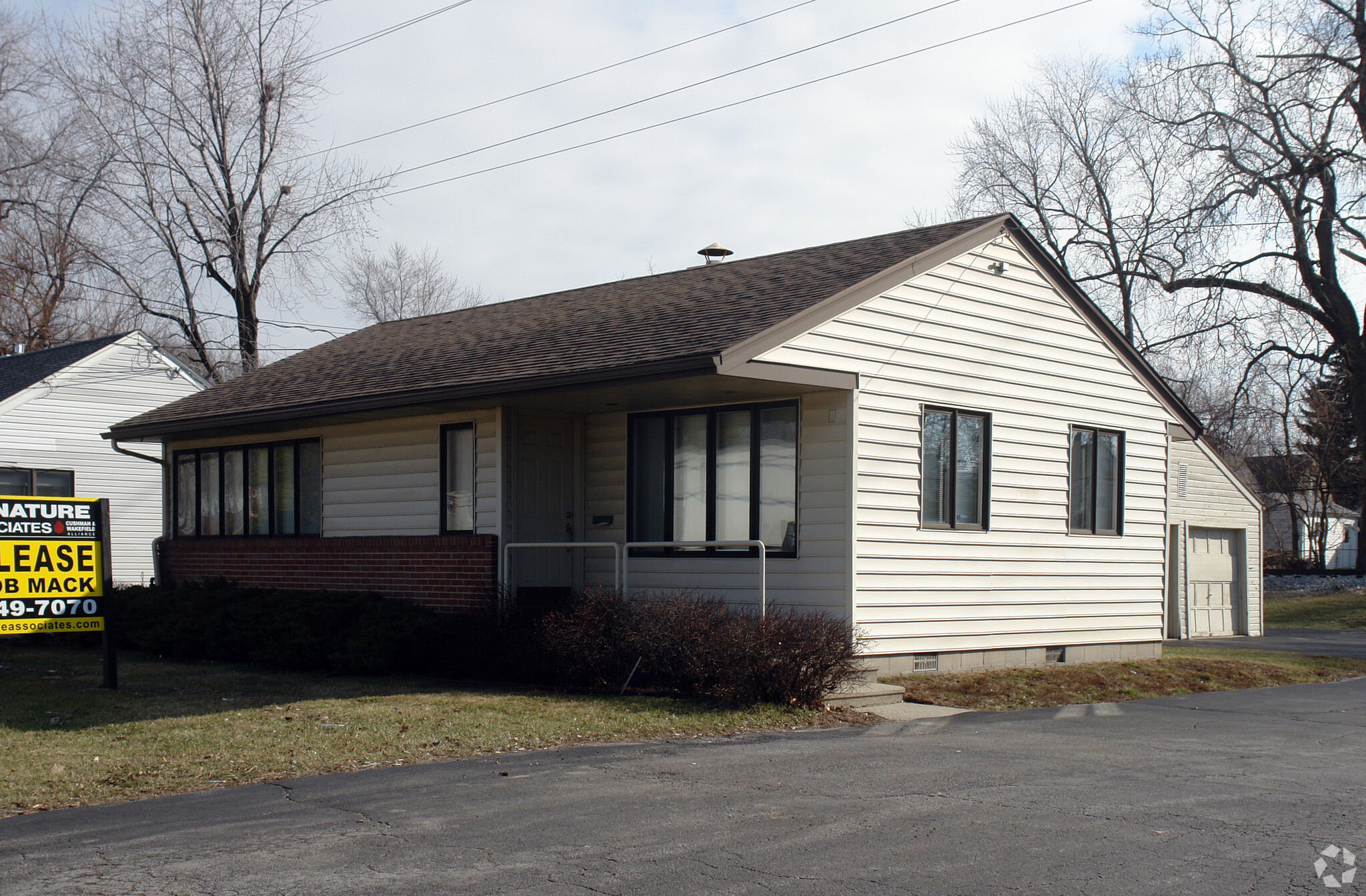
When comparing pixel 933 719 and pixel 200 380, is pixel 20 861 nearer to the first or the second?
pixel 933 719

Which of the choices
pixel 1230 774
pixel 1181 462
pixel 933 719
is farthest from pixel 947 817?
pixel 1181 462

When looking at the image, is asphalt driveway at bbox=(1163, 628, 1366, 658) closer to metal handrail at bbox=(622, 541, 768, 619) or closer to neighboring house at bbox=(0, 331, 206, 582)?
metal handrail at bbox=(622, 541, 768, 619)

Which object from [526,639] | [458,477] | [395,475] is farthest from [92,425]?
[526,639]

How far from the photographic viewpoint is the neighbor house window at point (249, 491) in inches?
702

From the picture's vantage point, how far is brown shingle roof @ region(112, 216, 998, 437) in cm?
1309

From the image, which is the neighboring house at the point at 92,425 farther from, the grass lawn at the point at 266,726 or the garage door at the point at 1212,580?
the garage door at the point at 1212,580

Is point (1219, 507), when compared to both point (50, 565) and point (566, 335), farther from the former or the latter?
point (50, 565)

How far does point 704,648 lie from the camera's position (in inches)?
440

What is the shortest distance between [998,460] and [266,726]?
8845 millimetres

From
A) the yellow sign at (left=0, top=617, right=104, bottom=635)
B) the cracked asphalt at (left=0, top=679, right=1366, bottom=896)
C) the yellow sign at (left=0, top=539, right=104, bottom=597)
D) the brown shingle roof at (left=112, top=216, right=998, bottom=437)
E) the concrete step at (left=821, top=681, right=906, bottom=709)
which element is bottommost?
the concrete step at (left=821, top=681, right=906, bottom=709)

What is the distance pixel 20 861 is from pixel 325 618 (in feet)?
28.5

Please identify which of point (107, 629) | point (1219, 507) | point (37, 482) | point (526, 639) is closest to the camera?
point (107, 629)

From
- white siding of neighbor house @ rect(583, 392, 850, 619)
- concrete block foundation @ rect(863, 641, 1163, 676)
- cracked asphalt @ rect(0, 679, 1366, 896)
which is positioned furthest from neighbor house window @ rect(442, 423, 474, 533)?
cracked asphalt @ rect(0, 679, 1366, 896)

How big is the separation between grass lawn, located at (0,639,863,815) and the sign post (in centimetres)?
71
